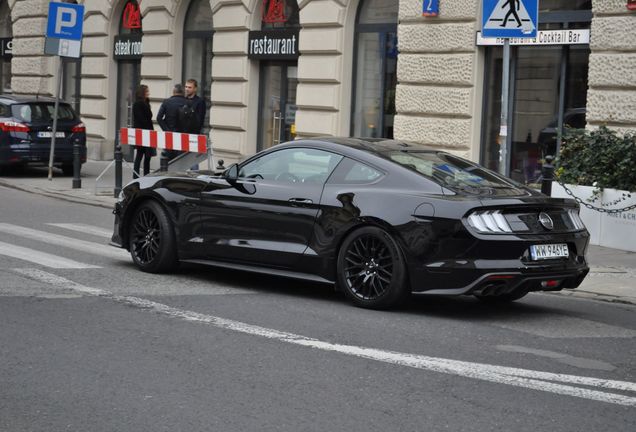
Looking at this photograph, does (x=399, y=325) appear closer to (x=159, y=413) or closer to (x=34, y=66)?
(x=159, y=413)

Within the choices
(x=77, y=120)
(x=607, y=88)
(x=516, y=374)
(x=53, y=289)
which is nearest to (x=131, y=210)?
(x=53, y=289)

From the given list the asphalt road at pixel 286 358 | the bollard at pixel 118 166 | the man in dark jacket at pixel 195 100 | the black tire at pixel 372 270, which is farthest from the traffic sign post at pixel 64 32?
the black tire at pixel 372 270

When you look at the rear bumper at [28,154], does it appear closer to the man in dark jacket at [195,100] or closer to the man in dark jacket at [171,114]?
the man in dark jacket at [171,114]

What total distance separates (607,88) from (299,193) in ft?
24.5

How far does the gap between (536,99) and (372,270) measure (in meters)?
8.96

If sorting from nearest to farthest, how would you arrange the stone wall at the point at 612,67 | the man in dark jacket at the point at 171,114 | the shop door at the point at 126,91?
the stone wall at the point at 612,67 → the man in dark jacket at the point at 171,114 → the shop door at the point at 126,91

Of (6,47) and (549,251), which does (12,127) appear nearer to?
(6,47)

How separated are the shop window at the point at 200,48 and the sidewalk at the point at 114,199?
7.92 ft

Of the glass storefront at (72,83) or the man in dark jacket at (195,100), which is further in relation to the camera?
the glass storefront at (72,83)

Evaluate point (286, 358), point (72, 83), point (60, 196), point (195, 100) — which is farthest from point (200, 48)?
point (286, 358)

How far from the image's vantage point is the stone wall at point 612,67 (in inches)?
595

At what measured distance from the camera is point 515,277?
8383 mm

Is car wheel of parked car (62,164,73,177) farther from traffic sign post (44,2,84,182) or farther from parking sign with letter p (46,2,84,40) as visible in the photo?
parking sign with letter p (46,2,84,40)

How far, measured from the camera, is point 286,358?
6.93m
